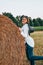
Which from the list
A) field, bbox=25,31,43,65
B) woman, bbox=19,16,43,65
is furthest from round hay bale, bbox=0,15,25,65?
field, bbox=25,31,43,65

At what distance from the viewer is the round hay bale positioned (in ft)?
22.6

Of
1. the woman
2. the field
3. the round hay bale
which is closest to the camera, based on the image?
the round hay bale

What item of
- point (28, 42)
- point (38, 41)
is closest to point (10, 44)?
point (28, 42)

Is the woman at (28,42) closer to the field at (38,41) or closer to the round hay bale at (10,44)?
the round hay bale at (10,44)

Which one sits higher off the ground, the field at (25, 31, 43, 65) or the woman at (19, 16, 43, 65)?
the woman at (19, 16, 43, 65)

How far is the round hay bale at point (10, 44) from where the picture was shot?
6898 mm

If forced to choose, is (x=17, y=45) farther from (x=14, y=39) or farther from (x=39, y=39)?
(x=39, y=39)

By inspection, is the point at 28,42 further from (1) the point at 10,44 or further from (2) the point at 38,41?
(2) the point at 38,41

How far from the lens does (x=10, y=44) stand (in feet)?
23.4

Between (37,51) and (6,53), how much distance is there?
162 inches

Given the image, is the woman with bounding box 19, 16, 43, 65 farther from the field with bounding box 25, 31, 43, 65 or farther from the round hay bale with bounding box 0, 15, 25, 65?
the field with bounding box 25, 31, 43, 65

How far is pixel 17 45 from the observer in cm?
738

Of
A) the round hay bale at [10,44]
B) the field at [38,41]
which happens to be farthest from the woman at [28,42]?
the field at [38,41]

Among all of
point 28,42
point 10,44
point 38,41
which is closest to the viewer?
point 10,44
